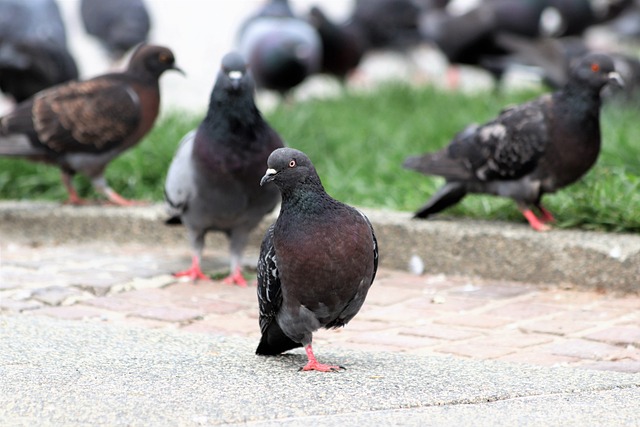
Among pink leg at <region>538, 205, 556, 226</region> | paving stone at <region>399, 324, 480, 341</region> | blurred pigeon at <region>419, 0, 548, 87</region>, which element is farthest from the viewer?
blurred pigeon at <region>419, 0, 548, 87</region>

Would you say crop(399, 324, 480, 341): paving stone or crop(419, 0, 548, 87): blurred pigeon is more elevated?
crop(419, 0, 548, 87): blurred pigeon

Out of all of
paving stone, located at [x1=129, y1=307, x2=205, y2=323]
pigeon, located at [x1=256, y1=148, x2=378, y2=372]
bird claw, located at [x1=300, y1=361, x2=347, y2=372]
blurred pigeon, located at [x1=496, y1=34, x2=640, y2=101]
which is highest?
pigeon, located at [x1=256, y1=148, x2=378, y2=372]

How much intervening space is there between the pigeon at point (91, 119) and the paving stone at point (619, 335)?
3220 millimetres

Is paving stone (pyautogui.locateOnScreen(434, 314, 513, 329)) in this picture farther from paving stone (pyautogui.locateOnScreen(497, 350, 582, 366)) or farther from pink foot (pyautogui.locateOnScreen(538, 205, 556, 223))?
pink foot (pyautogui.locateOnScreen(538, 205, 556, 223))

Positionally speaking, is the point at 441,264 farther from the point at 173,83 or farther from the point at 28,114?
the point at 173,83

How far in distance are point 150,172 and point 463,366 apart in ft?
12.9

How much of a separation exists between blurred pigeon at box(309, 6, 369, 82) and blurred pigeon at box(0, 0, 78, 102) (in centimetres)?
387

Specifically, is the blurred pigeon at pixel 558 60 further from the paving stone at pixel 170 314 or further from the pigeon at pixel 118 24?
the paving stone at pixel 170 314

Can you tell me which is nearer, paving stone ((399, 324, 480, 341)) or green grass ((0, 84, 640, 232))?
paving stone ((399, 324, 480, 341))

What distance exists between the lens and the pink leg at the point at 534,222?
5617 mm

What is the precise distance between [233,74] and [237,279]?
3.50ft

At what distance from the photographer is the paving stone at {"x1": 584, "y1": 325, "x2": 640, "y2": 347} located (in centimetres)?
437

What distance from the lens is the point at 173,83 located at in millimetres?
14961

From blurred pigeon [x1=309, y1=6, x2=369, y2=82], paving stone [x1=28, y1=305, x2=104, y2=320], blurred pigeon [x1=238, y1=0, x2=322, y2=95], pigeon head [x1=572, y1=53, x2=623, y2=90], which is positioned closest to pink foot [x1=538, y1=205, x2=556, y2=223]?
pigeon head [x1=572, y1=53, x2=623, y2=90]
